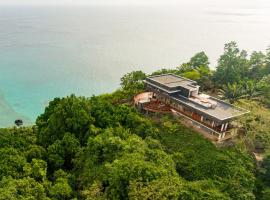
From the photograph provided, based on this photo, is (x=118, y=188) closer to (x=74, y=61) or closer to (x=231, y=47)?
(x=231, y=47)

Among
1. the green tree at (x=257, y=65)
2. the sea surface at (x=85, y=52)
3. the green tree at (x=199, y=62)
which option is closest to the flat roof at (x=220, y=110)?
the green tree at (x=257, y=65)

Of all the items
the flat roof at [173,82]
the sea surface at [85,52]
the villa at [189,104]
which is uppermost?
the flat roof at [173,82]

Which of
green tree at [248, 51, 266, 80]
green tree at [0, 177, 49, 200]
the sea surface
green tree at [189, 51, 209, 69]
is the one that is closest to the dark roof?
green tree at [189, 51, 209, 69]

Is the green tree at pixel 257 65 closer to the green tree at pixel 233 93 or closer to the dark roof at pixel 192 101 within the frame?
the green tree at pixel 233 93

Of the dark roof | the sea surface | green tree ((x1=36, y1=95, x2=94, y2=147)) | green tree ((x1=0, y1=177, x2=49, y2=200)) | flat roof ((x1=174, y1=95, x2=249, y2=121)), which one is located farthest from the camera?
the sea surface

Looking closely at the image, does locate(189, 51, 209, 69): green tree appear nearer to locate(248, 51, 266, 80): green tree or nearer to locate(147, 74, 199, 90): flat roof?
locate(248, 51, 266, 80): green tree

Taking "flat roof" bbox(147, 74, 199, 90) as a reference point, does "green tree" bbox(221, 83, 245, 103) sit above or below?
below

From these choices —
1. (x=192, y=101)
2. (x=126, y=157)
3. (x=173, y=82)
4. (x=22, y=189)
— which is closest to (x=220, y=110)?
(x=192, y=101)
